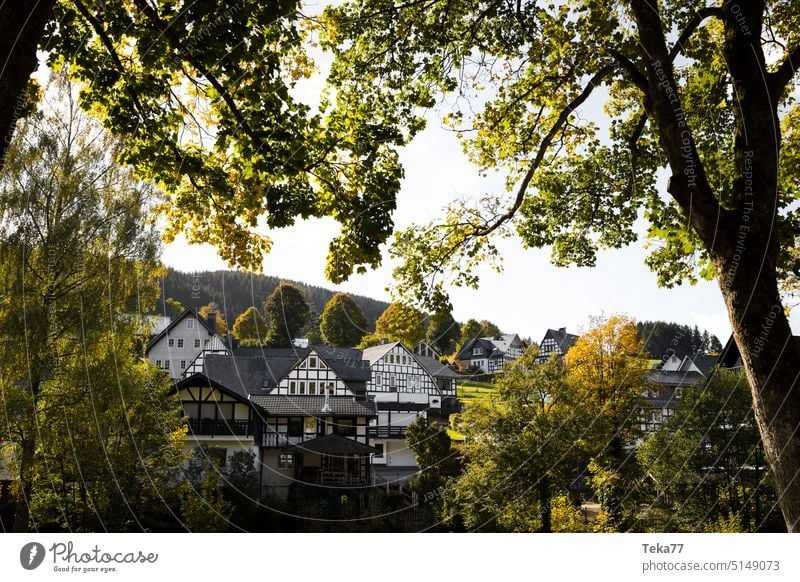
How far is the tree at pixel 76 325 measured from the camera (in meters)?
5.91

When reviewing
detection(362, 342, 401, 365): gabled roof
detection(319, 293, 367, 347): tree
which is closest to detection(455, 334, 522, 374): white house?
detection(362, 342, 401, 365): gabled roof

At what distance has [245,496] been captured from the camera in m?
9.01

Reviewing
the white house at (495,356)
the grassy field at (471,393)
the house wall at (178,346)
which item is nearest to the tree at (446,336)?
the white house at (495,356)

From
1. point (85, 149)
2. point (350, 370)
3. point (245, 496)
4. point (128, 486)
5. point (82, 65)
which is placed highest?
point (85, 149)

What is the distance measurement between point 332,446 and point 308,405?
2.83 ft

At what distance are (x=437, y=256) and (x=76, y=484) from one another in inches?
207

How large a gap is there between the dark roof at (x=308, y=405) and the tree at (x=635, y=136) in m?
5.24

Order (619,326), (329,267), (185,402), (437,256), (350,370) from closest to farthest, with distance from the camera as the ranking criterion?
(329,267) < (437,256) < (350,370) < (185,402) < (619,326)

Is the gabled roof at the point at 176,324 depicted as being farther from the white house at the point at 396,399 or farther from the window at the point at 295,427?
the window at the point at 295,427

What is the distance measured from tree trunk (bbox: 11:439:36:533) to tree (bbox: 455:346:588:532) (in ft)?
18.9

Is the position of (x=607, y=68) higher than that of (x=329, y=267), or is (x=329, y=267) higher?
(x=607, y=68)
